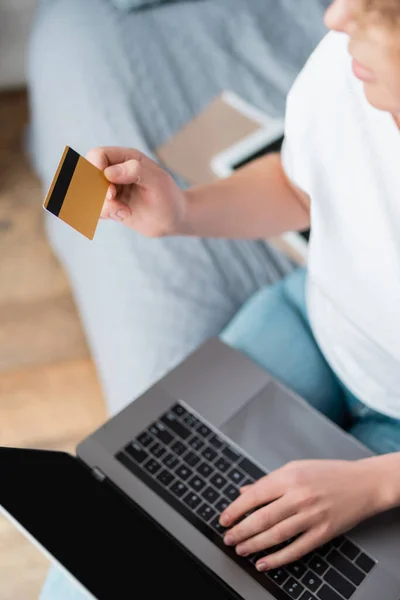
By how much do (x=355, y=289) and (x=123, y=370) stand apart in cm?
44

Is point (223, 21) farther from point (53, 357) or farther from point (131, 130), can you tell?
point (53, 357)

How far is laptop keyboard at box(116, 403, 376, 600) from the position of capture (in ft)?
2.38

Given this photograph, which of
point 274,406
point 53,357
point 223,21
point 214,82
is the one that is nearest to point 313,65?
point 274,406

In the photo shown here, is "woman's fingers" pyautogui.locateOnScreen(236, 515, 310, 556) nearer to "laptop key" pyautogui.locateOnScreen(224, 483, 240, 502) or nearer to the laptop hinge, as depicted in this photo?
"laptop key" pyautogui.locateOnScreen(224, 483, 240, 502)

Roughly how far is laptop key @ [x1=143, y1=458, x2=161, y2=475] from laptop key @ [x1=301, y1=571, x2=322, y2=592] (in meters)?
0.20

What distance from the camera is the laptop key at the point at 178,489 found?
0.79 meters

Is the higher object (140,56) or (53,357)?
(140,56)

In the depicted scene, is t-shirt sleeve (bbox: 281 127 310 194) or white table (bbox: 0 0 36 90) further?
white table (bbox: 0 0 36 90)

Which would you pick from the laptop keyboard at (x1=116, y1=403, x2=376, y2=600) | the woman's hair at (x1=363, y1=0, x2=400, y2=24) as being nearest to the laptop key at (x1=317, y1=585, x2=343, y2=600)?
the laptop keyboard at (x1=116, y1=403, x2=376, y2=600)

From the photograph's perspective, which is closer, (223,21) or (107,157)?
(107,157)

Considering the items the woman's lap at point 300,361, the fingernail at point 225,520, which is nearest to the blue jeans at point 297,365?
the woman's lap at point 300,361

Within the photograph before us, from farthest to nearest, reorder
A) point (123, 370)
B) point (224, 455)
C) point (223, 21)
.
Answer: point (223, 21), point (123, 370), point (224, 455)

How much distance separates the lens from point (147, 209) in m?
0.77

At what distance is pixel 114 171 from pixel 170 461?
35 cm
